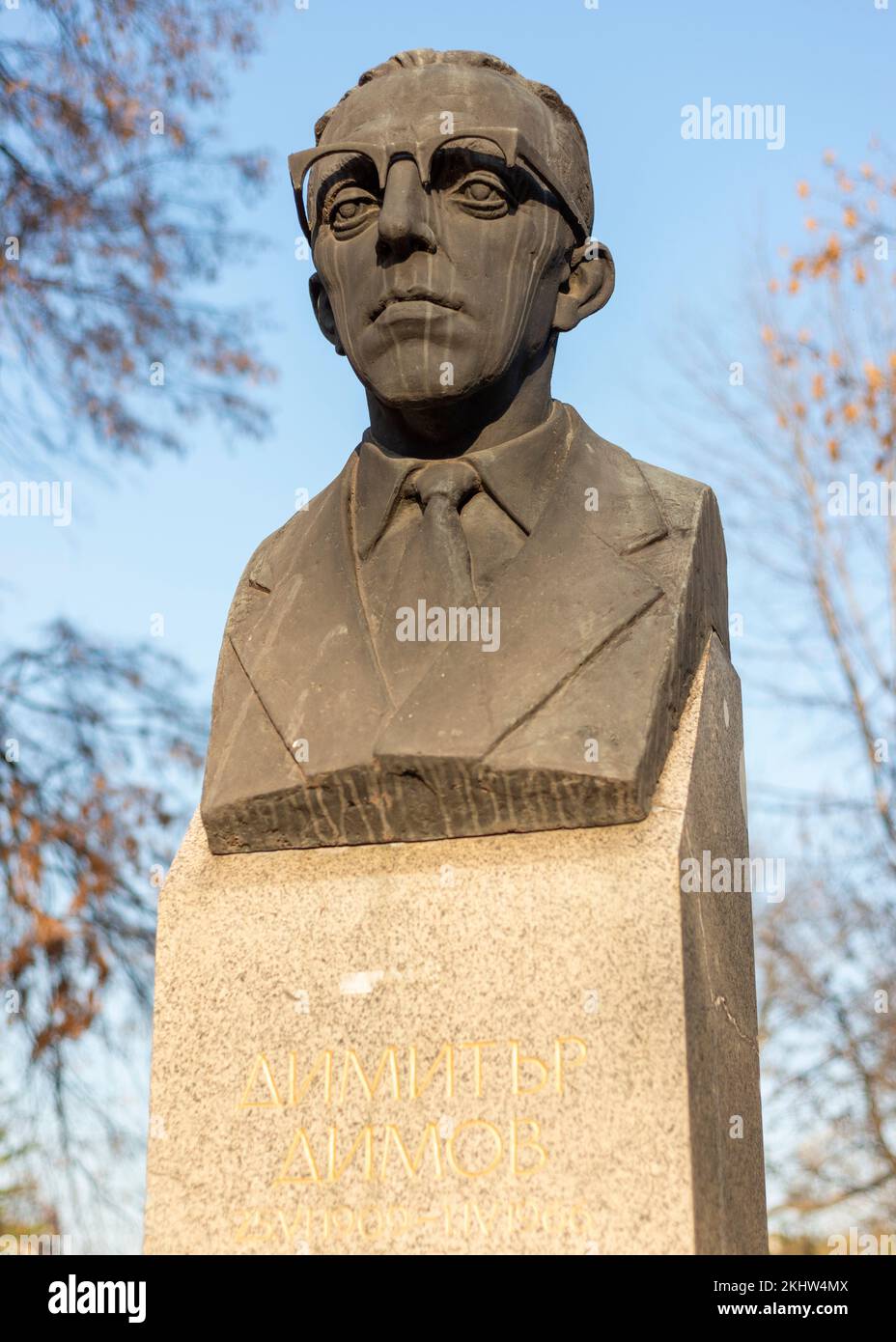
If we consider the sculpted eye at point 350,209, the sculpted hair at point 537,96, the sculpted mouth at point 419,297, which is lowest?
the sculpted mouth at point 419,297

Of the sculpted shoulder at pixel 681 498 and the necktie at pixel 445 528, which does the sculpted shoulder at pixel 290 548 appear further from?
the sculpted shoulder at pixel 681 498

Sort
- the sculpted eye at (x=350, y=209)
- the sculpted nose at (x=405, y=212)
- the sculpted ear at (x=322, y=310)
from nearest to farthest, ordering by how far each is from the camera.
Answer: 1. the sculpted nose at (x=405, y=212)
2. the sculpted eye at (x=350, y=209)
3. the sculpted ear at (x=322, y=310)

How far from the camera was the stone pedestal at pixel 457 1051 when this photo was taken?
11.8ft

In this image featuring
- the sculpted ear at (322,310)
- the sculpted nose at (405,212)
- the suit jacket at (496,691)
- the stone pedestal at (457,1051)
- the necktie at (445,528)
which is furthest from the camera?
the sculpted ear at (322,310)

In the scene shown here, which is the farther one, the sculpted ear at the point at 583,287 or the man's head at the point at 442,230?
the sculpted ear at the point at 583,287

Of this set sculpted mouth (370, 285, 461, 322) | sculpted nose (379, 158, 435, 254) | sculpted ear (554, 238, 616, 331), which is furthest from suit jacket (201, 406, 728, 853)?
sculpted nose (379, 158, 435, 254)

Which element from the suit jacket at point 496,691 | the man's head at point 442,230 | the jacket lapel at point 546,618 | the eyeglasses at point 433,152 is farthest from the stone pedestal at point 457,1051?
the eyeglasses at point 433,152

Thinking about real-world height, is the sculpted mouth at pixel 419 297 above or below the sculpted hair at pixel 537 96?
below

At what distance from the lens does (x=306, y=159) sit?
4.39 metres

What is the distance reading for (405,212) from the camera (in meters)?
4.10

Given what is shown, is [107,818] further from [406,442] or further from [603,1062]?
[603,1062]

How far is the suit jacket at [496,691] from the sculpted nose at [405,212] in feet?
2.22

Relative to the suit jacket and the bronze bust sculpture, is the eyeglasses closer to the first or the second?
the bronze bust sculpture

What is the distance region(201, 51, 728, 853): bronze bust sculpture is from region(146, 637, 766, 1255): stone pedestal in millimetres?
152
